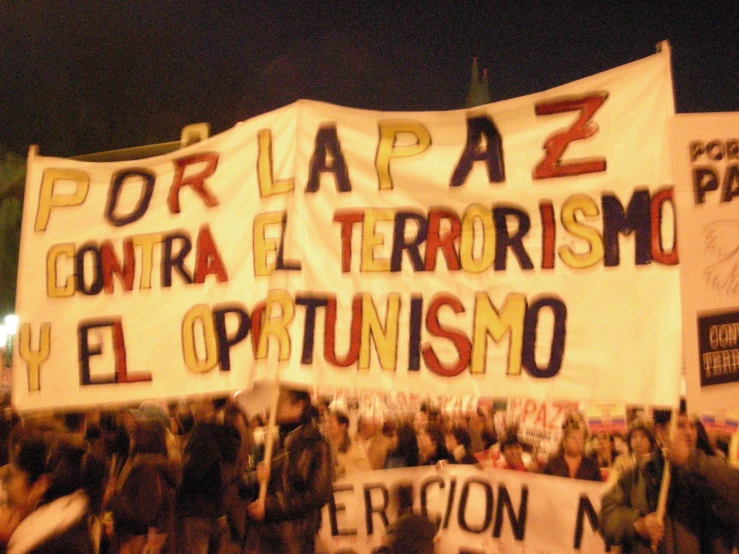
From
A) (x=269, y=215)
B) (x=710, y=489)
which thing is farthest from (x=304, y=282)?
(x=710, y=489)

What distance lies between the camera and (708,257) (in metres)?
3.07

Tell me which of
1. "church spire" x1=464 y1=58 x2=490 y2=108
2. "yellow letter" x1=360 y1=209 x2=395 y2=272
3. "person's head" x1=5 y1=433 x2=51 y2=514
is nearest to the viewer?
"person's head" x1=5 y1=433 x2=51 y2=514

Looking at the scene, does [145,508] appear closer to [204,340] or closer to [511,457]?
[204,340]

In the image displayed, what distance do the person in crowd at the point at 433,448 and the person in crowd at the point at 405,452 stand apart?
0.81 ft

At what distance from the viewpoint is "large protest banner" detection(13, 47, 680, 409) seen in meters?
3.26

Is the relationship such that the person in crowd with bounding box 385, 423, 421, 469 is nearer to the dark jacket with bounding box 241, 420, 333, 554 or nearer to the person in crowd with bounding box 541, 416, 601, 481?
the person in crowd with bounding box 541, 416, 601, 481

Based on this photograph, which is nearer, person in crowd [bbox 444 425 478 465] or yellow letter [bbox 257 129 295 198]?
yellow letter [bbox 257 129 295 198]

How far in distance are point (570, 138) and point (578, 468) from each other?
311cm

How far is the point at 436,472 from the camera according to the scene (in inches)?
186

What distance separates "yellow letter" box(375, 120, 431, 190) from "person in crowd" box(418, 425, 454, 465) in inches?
87.3

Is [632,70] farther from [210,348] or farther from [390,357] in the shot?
[210,348]

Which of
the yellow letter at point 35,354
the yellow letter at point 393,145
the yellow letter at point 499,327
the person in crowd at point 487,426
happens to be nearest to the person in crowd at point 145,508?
the yellow letter at point 35,354

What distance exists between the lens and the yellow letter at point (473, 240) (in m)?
3.55

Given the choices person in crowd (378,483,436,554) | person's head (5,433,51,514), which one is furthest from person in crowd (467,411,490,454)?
person's head (5,433,51,514)
